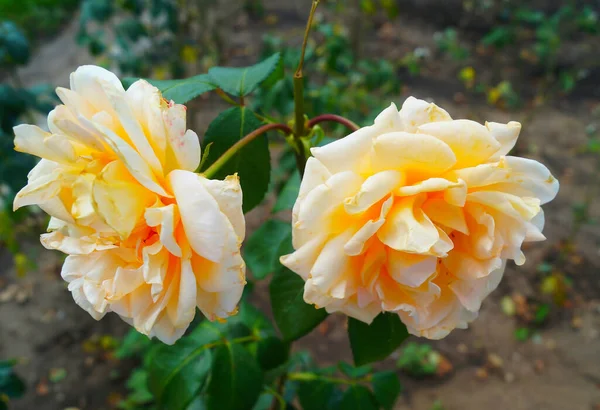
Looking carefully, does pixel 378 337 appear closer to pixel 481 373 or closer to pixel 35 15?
pixel 481 373

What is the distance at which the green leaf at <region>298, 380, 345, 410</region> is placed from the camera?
3.43 ft

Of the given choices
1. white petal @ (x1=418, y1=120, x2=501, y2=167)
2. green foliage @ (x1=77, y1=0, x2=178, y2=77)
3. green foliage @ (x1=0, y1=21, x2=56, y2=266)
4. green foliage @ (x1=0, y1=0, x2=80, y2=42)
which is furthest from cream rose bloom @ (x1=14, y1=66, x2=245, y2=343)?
green foliage @ (x1=0, y1=0, x2=80, y2=42)

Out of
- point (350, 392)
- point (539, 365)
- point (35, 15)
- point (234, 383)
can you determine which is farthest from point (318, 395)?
point (35, 15)

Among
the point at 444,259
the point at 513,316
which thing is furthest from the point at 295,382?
the point at 513,316

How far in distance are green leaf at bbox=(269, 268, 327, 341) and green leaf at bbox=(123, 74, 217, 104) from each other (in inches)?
11.6

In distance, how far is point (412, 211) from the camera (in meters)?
0.51

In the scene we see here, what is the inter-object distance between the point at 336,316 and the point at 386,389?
1419 mm

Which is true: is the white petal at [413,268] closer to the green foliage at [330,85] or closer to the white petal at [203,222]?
the white petal at [203,222]

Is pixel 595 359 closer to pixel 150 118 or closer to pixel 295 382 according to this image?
pixel 295 382

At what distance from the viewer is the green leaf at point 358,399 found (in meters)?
1.03

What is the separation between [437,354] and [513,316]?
1.54 ft

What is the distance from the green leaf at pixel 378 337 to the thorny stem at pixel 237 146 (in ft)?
0.97

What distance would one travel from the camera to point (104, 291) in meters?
0.51

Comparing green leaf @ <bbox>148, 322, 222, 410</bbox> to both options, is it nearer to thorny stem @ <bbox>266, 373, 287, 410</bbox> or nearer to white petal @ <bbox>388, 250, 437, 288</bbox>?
thorny stem @ <bbox>266, 373, 287, 410</bbox>
